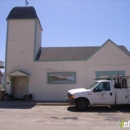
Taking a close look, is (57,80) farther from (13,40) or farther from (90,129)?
(90,129)

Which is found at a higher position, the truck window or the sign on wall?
the sign on wall

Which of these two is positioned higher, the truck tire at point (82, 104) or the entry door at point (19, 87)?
the entry door at point (19, 87)

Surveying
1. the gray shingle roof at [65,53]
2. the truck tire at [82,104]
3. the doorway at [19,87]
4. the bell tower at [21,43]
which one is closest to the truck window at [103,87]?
the truck tire at [82,104]

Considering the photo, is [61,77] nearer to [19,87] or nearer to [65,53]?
[65,53]

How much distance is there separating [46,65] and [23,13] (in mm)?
6262

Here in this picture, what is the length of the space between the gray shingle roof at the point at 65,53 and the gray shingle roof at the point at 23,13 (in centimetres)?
394

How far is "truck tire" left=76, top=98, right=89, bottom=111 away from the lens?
1102cm

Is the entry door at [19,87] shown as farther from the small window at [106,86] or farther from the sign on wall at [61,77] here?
the small window at [106,86]

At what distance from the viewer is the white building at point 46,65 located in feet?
53.0

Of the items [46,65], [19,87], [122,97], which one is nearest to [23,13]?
[46,65]

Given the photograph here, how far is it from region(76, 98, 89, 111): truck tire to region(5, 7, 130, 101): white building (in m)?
5.07

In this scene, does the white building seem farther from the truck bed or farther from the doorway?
the truck bed

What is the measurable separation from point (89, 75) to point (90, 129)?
32.4 feet

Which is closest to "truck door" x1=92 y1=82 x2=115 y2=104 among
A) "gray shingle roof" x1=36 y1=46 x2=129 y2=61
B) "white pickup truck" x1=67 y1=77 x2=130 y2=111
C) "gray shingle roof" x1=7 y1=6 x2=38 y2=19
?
"white pickup truck" x1=67 y1=77 x2=130 y2=111
